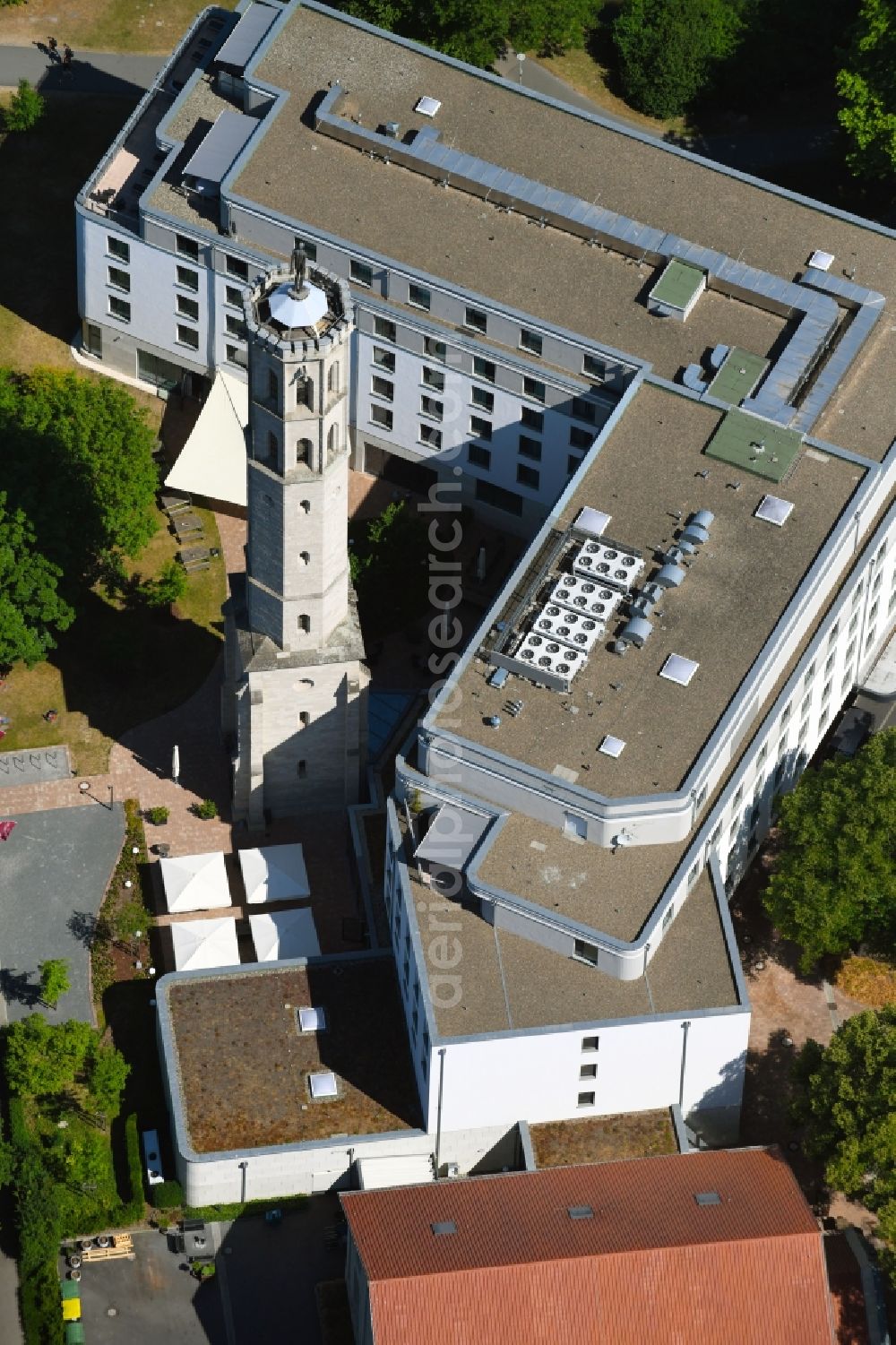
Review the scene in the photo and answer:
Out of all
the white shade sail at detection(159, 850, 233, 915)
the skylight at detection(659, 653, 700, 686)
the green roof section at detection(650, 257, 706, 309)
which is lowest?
the white shade sail at detection(159, 850, 233, 915)

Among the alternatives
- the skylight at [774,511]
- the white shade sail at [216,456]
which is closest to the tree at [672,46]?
the white shade sail at [216,456]

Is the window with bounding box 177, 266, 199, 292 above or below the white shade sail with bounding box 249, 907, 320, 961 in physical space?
above

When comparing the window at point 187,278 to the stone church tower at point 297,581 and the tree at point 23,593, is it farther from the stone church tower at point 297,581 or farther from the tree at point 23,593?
the stone church tower at point 297,581

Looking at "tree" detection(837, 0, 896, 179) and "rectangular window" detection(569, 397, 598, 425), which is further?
"tree" detection(837, 0, 896, 179)

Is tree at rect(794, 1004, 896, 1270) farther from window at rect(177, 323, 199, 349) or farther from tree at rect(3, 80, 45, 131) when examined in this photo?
tree at rect(3, 80, 45, 131)

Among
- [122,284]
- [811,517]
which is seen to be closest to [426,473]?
[122,284]

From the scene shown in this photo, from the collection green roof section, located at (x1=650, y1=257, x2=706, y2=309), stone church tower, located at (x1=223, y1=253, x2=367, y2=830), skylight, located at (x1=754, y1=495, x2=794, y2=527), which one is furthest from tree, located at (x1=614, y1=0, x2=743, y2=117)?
stone church tower, located at (x1=223, y1=253, x2=367, y2=830)
